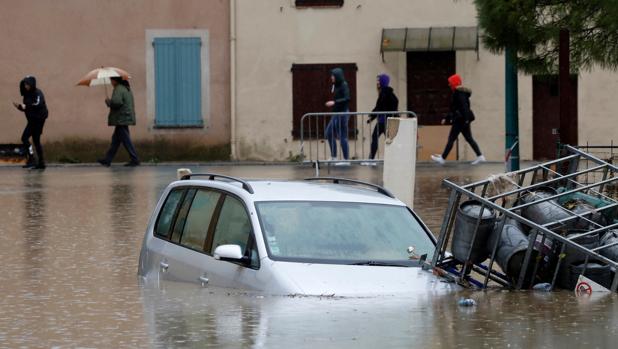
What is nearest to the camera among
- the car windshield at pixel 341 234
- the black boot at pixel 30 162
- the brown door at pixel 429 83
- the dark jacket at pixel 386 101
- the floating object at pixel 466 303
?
the floating object at pixel 466 303

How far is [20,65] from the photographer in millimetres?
34031

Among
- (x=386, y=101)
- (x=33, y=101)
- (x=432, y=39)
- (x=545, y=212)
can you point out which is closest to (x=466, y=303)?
(x=545, y=212)

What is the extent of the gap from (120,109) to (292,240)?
20.8 metres

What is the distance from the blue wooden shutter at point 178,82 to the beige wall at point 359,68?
3.30ft

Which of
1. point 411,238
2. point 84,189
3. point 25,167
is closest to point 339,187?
point 411,238

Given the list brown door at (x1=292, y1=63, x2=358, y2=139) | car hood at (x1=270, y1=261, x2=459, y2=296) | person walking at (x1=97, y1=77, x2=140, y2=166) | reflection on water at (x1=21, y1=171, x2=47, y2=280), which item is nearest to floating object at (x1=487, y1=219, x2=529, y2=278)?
car hood at (x1=270, y1=261, x2=459, y2=296)

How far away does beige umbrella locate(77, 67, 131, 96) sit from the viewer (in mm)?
30844

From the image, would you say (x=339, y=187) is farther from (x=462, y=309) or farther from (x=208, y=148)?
(x=208, y=148)

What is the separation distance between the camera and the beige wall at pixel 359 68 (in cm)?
3319

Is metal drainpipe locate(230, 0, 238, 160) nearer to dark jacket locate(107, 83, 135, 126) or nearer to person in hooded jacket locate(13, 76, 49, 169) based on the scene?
dark jacket locate(107, 83, 135, 126)

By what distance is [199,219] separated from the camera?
10.9 metres

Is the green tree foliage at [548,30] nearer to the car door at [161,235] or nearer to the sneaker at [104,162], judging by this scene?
the car door at [161,235]

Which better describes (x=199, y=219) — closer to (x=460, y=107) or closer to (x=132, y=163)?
(x=460, y=107)

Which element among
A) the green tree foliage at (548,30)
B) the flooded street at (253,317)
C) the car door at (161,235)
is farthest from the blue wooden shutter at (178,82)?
the car door at (161,235)
